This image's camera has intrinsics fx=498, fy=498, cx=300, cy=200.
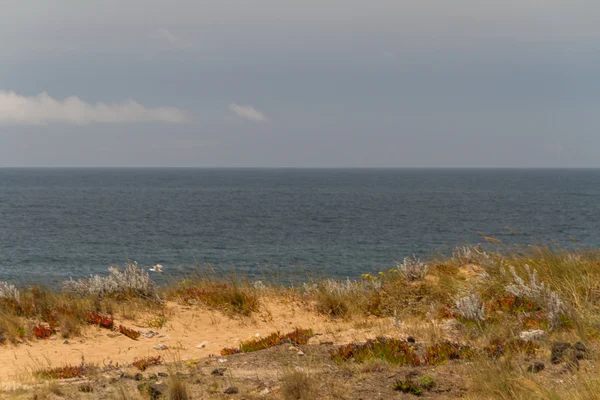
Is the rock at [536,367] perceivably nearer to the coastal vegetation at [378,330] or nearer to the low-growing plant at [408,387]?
the coastal vegetation at [378,330]

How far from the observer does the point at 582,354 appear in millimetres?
6402

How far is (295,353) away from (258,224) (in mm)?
49219

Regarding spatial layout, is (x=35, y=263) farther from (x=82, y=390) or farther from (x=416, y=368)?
(x=416, y=368)

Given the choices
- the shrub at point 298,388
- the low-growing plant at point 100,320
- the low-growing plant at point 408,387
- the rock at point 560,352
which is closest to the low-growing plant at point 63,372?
the low-growing plant at point 100,320

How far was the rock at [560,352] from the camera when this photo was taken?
6473mm

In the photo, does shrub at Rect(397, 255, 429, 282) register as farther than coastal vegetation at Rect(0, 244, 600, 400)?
Yes

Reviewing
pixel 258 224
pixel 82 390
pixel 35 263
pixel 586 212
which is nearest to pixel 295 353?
pixel 82 390

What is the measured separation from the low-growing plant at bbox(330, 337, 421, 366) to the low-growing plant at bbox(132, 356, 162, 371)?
273cm

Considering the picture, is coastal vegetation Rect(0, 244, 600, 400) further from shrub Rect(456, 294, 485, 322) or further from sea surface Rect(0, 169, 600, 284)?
sea surface Rect(0, 169, 600, 284)

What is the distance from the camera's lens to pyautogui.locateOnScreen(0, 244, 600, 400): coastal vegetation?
19.9 ft

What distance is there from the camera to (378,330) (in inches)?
350

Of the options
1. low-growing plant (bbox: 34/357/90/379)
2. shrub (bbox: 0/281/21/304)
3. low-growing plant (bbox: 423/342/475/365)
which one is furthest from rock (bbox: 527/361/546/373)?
shrub (bbox: 0/281/21/304)

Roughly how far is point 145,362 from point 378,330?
3980mm

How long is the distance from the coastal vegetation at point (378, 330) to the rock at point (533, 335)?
2 centimetres
